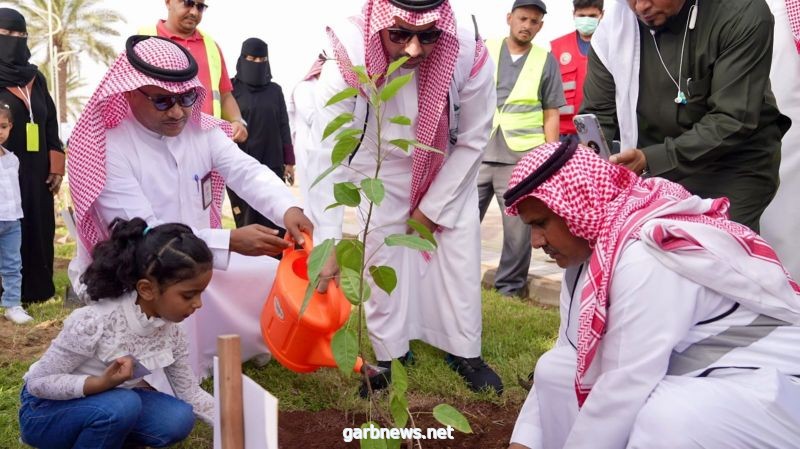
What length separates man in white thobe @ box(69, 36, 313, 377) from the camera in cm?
308

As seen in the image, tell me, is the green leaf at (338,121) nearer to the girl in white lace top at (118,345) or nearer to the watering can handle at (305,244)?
the girl in white lace top at (118,345)

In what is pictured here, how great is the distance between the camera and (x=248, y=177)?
348 cm

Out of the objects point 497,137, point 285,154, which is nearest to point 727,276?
point 497,137

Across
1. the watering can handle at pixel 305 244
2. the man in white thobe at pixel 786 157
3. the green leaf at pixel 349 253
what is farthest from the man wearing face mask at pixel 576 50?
the green leaf at pixel 349 253

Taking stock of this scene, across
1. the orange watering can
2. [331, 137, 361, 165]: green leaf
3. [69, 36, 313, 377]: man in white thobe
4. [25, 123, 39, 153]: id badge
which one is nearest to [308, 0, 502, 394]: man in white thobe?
[69, 36, 313, 377]: man in white thobe

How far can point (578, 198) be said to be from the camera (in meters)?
2.08

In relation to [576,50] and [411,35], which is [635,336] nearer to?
[411,35]

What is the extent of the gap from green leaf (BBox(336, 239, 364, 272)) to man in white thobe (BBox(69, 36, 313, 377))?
1.02 m

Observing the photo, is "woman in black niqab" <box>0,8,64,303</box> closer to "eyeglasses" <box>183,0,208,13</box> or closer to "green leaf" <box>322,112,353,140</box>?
"eyeglasses" <box>183,0,208,13</box>

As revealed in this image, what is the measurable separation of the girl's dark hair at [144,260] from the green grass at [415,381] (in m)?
0.74

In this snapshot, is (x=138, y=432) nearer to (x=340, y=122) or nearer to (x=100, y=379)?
(x=100, y=379)

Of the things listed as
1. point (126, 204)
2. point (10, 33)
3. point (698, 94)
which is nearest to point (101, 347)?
point (126, 204)

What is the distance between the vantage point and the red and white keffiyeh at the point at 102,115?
305 centimetres

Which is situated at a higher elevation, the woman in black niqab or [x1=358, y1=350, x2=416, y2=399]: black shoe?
the woman in black niqab
